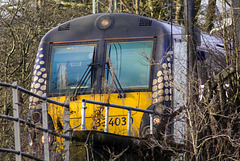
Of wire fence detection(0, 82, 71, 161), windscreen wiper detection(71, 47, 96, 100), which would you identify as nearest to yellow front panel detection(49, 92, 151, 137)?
windscreen wiper detection(71, 47, 96, 100)

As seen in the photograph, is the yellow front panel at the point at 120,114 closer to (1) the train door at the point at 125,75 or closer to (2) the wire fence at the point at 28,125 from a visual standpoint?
(1) the train door at the point at 125,75

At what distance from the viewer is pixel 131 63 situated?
10156 millimetres

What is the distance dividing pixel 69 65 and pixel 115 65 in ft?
3.31

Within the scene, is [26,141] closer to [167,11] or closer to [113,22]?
[113,22]

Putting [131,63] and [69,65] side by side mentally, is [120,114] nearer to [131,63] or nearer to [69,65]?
[131,63]

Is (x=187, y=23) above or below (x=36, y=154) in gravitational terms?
above

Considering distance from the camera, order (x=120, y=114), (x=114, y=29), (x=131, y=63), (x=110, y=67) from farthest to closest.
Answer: (x=114, y=29)
(x=131, y=63)
(x=110, y=67)
(x=120, y=114)

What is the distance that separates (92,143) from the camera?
7910 mm

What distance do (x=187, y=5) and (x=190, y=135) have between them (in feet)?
8.58

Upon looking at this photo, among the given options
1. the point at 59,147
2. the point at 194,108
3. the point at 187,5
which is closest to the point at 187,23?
the point at 187,5

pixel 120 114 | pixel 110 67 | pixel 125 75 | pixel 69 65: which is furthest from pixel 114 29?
pixel 120 114

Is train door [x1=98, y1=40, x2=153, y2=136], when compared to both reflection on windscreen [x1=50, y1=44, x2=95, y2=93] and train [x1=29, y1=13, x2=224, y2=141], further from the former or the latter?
reflection on windscreen [x1=50, y1=44, x2=95, y2=93]

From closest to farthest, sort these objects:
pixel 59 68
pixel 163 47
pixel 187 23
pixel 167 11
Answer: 1. pixel 187 23
2. pixel 163 47
3. pixel 59 68
4. pixel 167 11

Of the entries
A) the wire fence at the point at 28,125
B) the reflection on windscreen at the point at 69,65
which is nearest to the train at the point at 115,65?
the reflection on windscreen at the point at 69,65
